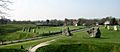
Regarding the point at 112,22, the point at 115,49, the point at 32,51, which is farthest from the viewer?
the point at 112,22

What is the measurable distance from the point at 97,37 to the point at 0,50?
22.5m

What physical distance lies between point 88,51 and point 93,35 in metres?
12.9

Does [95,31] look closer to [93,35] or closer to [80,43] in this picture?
[93,35]

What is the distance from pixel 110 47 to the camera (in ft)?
139

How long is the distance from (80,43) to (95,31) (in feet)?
34.2

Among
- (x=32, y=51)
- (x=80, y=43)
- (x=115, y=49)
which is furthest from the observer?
(x=80, y=43)

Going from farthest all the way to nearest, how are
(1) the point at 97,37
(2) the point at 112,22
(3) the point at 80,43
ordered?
(2) the point at 112,22
(1) the point at 97,37
(3) the point at 80,43

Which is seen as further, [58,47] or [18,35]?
[18,35]

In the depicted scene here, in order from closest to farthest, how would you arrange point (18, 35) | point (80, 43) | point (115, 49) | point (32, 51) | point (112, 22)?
point (32, 51)
point (115, 49)
point (80, 43)
point (18, 35)
point (112, 22)

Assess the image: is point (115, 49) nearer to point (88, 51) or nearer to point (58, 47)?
point (88, 51)

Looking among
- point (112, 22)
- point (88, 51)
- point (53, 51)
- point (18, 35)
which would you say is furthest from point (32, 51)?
point (112, 22)

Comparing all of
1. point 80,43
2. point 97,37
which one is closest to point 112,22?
point 97,37

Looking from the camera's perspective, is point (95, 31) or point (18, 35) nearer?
point (95, 31)

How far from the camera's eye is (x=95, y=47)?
1682 inches
